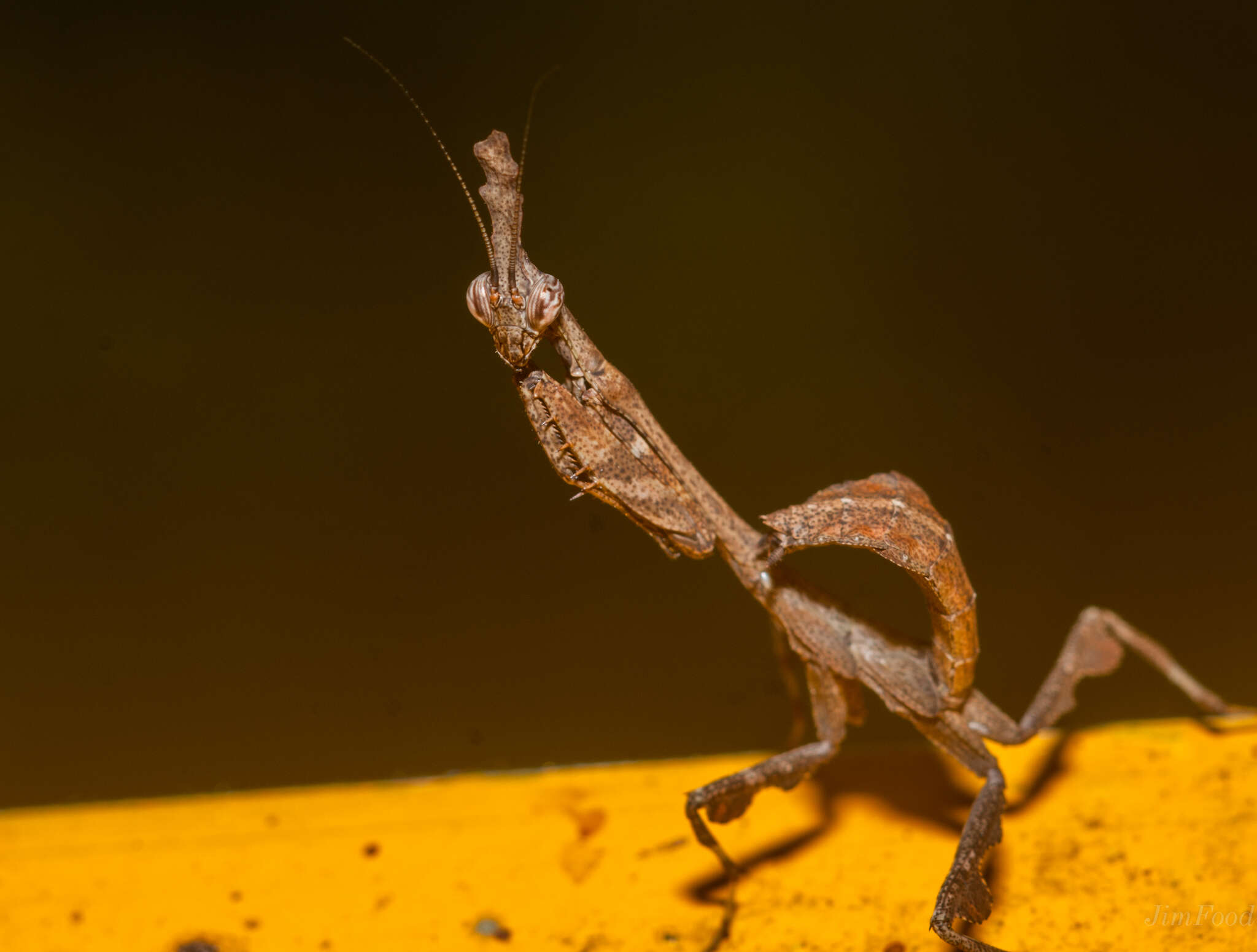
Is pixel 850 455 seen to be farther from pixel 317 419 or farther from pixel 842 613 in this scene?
pixel 317 419

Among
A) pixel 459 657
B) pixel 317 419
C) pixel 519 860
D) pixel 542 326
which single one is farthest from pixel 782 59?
pixel 519 860

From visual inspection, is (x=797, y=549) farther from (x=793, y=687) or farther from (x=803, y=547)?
(x=793, y=687)

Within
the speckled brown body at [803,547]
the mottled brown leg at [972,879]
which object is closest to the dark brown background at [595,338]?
the speckled brown body at [803,547]

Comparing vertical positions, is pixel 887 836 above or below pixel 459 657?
below

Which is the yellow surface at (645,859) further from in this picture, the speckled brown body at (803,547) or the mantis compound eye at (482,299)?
the mantis compound eye at (482,299)

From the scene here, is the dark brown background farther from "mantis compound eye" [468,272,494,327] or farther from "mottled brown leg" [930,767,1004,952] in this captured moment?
"mottled brown leg" [930,767,1004,952]

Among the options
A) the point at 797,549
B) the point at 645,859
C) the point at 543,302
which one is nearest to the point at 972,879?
the point at 797,549
